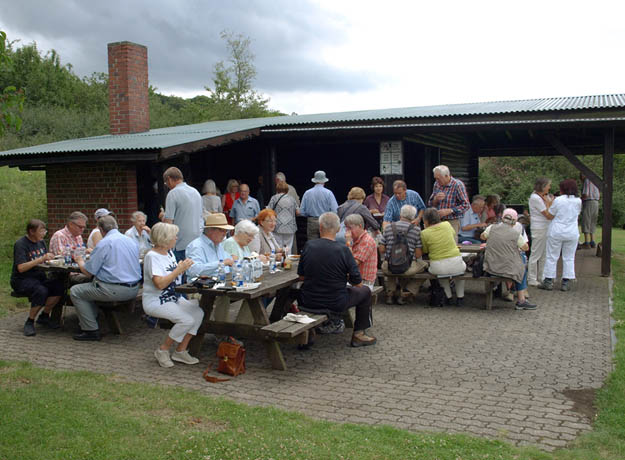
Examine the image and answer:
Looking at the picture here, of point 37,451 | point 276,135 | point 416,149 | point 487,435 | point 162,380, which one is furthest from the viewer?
point 416,149

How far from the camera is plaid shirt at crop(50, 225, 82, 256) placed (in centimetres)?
711

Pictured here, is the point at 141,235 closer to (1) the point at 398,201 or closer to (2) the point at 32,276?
(2) the point at 32,276

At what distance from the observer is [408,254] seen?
753 cm

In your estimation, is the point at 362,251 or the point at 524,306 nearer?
the point at 362,251

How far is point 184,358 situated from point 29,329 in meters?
2.25

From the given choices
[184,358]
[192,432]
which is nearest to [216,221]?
[184,358]

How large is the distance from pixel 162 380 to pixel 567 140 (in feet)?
41.1

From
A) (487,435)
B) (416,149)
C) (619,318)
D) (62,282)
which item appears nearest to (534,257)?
(619,318)

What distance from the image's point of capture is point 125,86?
1280 centimetres

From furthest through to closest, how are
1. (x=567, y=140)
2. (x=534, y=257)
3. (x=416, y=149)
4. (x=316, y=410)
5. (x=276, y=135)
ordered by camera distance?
(x=567, y=140) < (x=416, y=149) < (x=276, y=135) < (x=534, y=257) < (x=316, y=410)

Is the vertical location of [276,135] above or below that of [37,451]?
above

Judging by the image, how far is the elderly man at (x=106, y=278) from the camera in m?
6.07

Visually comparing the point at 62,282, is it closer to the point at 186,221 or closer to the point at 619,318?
the point at 186,221

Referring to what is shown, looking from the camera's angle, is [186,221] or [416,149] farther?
[416,149]
